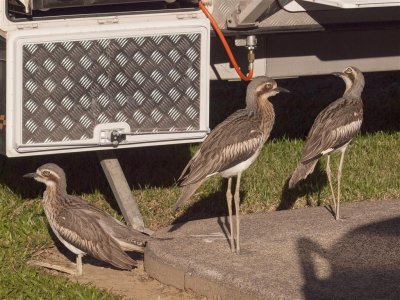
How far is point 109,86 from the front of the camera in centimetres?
941

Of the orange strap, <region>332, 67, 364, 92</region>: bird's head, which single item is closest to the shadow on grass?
<region>332, 67, 364, 92</region>: bird's head

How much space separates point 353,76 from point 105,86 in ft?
7.77

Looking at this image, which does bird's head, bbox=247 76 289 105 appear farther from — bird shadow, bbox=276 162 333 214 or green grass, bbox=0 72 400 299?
bird shadow, bbox=276 162 333 214

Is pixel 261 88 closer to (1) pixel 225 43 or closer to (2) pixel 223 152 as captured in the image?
(1) pixel 225 43

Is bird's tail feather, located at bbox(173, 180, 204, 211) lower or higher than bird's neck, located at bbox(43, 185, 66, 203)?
higher

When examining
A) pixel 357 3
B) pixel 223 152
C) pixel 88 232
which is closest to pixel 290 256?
pixel 223 152

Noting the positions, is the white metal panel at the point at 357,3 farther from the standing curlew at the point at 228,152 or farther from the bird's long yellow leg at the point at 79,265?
the bird's long yellow leg at the point at 79,265

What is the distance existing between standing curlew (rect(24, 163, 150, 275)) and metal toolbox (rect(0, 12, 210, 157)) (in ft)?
1.70

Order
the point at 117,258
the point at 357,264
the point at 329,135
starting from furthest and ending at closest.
Answer: 1. the point at 329,135
2. the point at 117,258
3. the point at 357,264

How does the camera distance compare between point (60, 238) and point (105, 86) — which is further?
point (60, 238)

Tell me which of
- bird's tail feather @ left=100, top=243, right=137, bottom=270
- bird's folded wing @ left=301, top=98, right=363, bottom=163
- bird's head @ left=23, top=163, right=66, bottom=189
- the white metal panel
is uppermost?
the white metal panel

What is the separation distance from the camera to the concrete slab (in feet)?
27.3

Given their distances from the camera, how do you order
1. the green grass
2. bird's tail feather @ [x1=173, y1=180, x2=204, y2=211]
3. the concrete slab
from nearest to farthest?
the concrete slab
bird's tail feather @ [x1=173, y1=180, x2=204, y2=211]
the green grass

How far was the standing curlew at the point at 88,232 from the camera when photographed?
9391 mm
